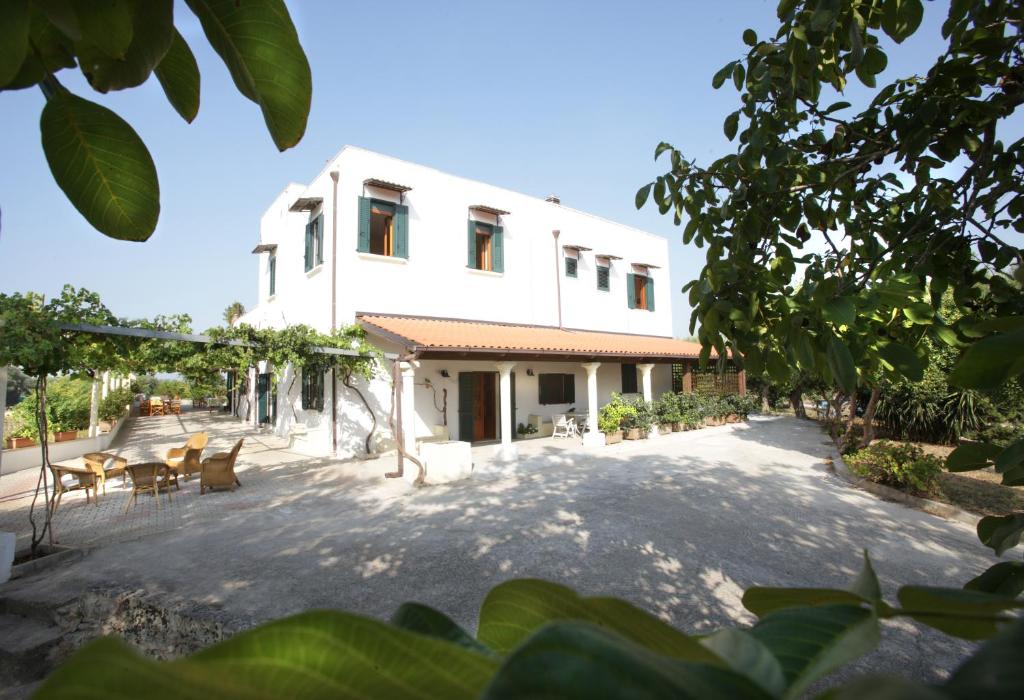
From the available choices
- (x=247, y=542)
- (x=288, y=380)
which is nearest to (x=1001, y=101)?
(x=247, y=542)

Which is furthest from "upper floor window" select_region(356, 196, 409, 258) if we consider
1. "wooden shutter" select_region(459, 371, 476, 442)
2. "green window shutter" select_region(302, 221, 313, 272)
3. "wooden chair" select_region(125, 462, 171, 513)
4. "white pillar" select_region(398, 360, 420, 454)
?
"wooden chair" select_region(125, 462, 171, 513)

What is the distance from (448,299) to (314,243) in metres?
3.86

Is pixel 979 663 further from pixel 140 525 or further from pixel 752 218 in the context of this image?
pixel 140 525

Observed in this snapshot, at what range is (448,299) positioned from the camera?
13.7m

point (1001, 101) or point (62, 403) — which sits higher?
point (1001, 101)

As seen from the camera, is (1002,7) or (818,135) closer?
Result: (1002,7)

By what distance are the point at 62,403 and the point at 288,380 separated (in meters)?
5.87

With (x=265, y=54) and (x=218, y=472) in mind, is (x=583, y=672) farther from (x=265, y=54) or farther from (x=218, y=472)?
(x=218, y=472)

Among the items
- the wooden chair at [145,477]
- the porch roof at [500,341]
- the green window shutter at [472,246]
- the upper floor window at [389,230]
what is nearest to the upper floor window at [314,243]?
the upper floor window at [389,230]

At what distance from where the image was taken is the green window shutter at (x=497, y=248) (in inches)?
574

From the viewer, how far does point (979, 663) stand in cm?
27

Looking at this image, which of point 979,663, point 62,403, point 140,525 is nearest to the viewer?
point 979,663

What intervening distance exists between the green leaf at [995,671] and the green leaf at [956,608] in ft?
0.66

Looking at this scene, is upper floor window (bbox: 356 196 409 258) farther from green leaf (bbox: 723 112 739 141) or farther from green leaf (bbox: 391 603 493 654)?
green leaf (bbox: 391 603 493 654)
